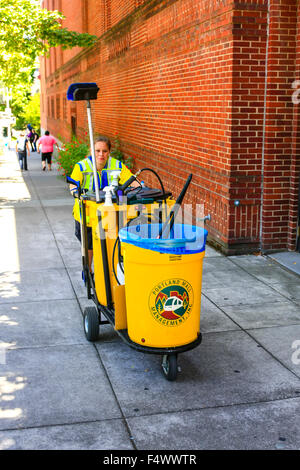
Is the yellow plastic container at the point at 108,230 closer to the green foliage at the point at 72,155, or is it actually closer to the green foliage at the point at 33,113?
the green foliage at the point at 72,155

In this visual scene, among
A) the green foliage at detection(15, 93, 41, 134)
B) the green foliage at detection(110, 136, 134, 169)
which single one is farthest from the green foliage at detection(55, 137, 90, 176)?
the green foliage at detection(15, 93, 41, 134)

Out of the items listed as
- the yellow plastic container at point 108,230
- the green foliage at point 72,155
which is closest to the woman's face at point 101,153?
the yellow plastic container at point 108,230

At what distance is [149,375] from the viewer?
16.3 ft

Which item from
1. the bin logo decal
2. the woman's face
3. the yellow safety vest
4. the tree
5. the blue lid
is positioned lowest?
the bin logo decal

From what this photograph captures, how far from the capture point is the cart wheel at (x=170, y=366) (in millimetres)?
4754

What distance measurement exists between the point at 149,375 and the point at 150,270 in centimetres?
101

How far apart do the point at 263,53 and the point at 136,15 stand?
6957 mm

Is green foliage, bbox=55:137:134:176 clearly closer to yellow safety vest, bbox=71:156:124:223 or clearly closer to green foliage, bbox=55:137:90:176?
green foliage, bbox=55:137:90:176

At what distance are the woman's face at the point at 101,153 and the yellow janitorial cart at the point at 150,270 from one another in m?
0.87

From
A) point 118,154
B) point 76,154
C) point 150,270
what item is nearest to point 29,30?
point 76,154

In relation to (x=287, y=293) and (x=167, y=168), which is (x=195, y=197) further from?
(x=287, y=293)

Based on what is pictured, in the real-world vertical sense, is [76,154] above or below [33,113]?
below

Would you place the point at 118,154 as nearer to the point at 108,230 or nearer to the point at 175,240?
the point at 108,230

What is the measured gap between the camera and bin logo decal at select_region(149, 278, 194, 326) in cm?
452
